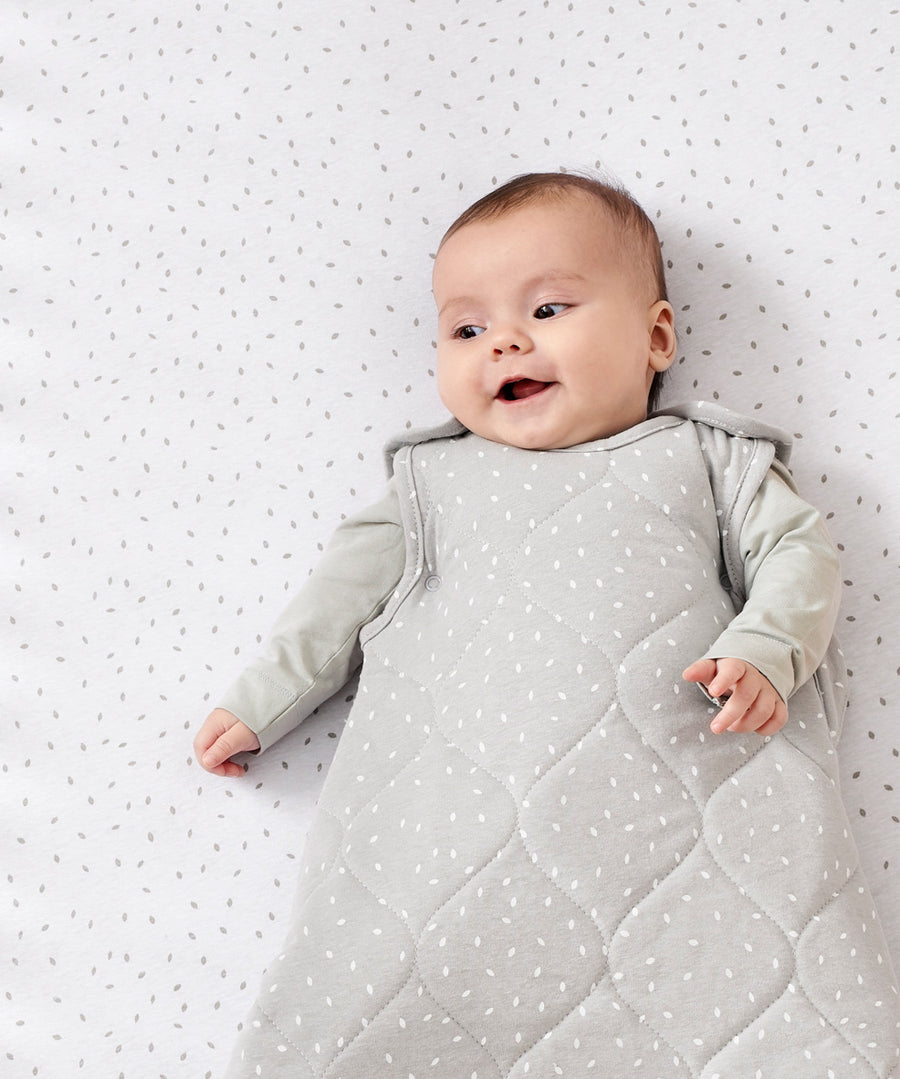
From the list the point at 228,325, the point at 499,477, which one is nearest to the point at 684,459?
the point at 499,477

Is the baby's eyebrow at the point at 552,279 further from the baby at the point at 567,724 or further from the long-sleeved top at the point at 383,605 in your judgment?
the long-sleeved top at the point at 383,605

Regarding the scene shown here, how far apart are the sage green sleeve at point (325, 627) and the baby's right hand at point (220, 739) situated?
0.03 ft

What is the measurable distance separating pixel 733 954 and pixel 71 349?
41.1 inches

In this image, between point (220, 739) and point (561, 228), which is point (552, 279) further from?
point (220, 739)

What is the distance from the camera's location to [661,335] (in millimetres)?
1229

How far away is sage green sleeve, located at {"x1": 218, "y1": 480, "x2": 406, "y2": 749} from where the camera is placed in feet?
3.79

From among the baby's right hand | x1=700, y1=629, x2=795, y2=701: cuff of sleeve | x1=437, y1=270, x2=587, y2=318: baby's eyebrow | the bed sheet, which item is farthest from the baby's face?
the baby's right hand

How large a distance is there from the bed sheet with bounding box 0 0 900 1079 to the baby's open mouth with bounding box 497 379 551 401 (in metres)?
0.17

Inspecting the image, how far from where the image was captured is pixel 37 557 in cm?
128

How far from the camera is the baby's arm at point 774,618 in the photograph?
97cm

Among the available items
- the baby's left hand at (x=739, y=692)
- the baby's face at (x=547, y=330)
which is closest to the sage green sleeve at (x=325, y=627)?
the baby's face at (x=547, y=330)

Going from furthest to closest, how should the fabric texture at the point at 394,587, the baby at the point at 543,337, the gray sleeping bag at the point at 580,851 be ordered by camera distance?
the baby at the point at 543,337 < the fabric texture at the point at 394,587 < the gray sleeping bag at the point at 580,851

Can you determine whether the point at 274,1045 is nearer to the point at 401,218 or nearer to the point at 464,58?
the point at 401,218

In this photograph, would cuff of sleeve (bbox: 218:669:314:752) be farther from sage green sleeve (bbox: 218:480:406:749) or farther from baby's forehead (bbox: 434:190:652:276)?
baby's forehead (bbox: 434:190:652:276)
